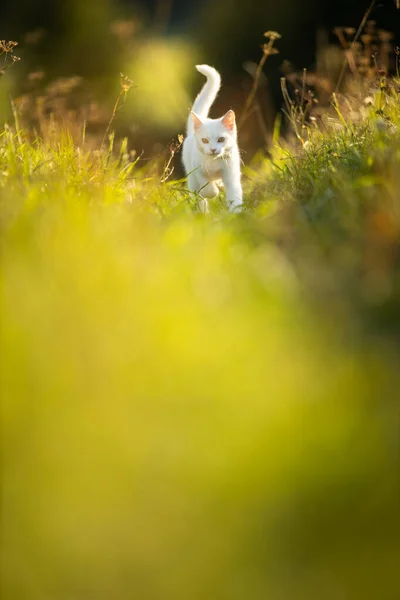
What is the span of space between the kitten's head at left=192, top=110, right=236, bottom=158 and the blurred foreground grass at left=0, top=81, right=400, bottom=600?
88.4 inches

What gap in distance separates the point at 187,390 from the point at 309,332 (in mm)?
434

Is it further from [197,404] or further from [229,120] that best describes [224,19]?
[197,404]

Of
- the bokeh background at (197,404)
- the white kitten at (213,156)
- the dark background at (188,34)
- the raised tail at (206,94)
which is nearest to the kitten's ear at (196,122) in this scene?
the white kitten at (213,156)

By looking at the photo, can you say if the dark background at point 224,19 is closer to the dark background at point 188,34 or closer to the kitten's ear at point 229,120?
the dark background at point 188,34

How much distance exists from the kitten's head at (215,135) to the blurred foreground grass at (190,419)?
225cm

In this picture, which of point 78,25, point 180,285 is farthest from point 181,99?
point 180,285

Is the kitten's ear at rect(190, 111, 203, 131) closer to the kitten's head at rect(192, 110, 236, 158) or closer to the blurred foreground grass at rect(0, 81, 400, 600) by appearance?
the kitten's head at rect(192, 110, 236, 158)

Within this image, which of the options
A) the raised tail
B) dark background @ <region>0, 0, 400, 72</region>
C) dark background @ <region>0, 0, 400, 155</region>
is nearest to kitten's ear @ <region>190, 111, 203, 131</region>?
the raised tail

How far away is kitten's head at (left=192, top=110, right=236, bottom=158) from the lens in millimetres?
4242

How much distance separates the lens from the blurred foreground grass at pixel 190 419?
110cm

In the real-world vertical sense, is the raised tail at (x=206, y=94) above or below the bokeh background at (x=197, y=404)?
below

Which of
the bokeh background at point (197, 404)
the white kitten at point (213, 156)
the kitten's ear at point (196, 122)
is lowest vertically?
the white kitten at point (213, 156)

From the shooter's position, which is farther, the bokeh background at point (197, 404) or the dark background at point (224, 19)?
the dark background at point (224, 19)

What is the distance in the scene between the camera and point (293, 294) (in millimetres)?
1854
